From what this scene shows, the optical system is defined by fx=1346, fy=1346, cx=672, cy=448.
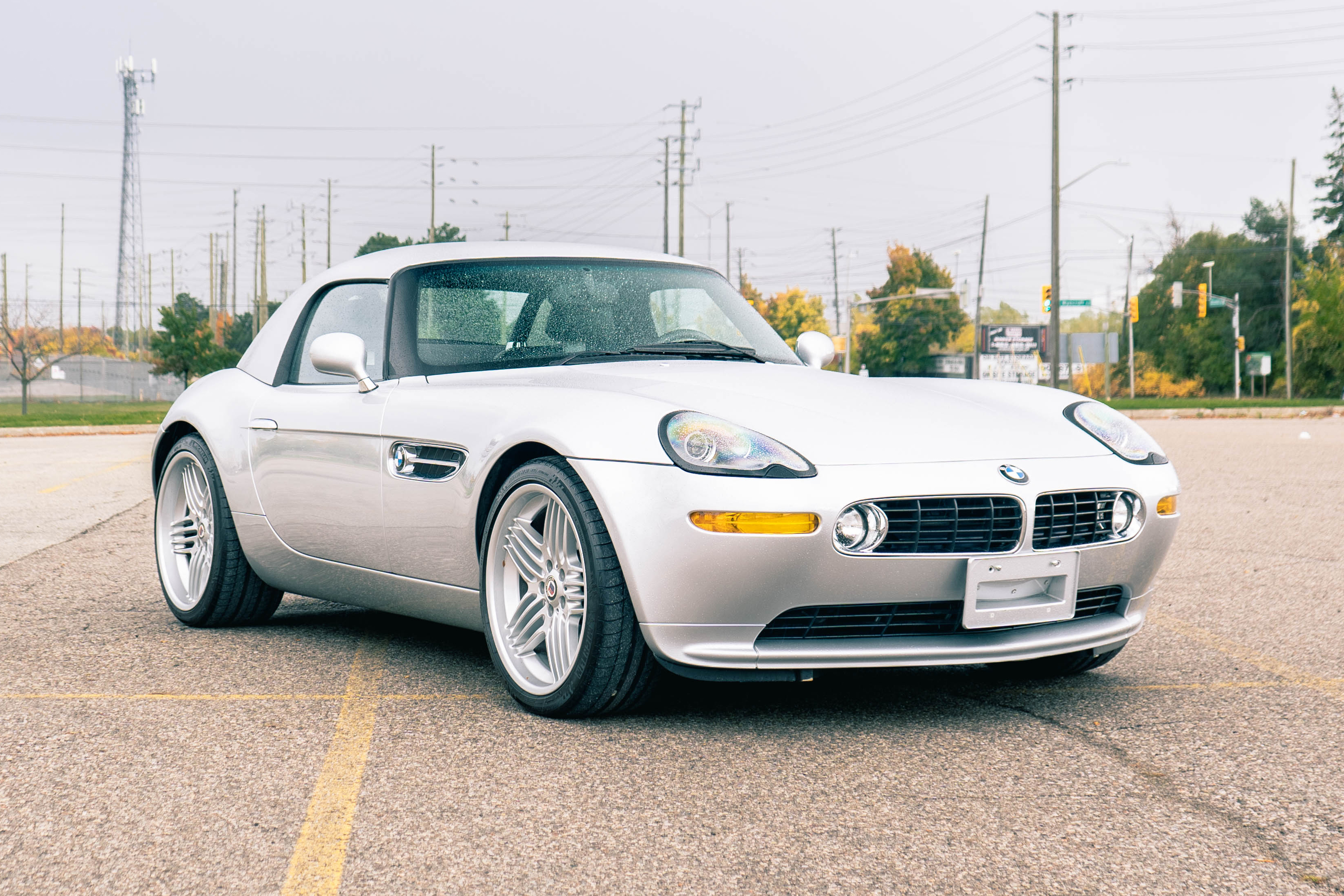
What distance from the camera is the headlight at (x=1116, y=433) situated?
4.03 m

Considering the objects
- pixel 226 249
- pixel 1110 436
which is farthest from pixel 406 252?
pixel 226 249

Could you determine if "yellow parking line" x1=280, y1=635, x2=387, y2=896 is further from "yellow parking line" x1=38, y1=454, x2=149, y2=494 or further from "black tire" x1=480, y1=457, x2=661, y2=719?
"yellow parking line" x1=38, y1=454, x2=149, y2=494

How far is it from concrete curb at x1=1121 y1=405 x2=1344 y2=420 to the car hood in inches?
1148

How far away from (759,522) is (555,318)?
1.59 meters

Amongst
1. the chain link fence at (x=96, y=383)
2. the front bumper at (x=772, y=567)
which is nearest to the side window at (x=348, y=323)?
the front bumper at (x=772, y=567)

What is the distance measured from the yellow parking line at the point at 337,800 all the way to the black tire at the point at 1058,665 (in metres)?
2.05

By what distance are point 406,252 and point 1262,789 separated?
11.0ft

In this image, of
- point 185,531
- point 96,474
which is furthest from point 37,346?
point 185,531

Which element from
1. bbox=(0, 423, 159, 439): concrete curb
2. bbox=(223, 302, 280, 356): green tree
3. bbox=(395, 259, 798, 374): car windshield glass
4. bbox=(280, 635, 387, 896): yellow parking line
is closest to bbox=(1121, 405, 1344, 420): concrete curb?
bbox=(0, 423, 159, 439): concrete curb

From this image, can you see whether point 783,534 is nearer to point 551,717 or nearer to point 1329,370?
point 551,717

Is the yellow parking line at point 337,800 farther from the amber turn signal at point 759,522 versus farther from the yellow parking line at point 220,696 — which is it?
the amber turn signal at point 759,522

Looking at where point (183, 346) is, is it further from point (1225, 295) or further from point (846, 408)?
point (1225, 295)

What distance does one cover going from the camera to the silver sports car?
344 centimetres

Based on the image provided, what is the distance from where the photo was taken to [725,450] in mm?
3471
